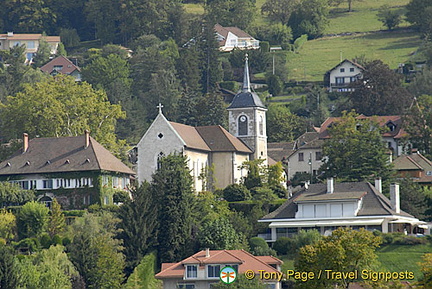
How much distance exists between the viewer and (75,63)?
176125 millimetres

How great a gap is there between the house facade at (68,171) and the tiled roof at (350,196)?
1340 centimetres

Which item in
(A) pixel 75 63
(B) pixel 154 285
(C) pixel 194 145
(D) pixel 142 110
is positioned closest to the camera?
(B) pixel 154 285

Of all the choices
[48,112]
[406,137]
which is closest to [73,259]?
[48,112]

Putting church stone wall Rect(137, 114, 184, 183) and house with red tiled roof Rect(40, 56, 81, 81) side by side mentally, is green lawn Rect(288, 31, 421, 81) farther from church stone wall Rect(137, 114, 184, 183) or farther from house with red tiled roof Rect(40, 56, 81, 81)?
church stone wall Rect(137, 114, 184, 183)

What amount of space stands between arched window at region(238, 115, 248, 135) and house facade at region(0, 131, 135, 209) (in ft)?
42.3

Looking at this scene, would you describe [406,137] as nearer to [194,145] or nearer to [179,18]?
[194,145]

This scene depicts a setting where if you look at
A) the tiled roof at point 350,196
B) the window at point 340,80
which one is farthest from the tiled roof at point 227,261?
the window at point 340,80

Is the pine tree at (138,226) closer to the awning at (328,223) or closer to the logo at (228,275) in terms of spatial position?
the awning at (328,223)

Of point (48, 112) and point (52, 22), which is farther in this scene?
point (52, 22)

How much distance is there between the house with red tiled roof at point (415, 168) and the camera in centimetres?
10612

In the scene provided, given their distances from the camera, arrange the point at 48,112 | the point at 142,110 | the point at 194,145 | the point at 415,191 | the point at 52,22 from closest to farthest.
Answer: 1. the point at 415,191
2. the point at 194,145
3. the point at 48,112
4. the point at 142,110
5. the point at 52,22

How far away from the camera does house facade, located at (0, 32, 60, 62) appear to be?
7229 inches

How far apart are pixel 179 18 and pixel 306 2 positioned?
1697cm

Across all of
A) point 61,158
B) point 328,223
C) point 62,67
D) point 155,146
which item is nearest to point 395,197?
point 328,223
